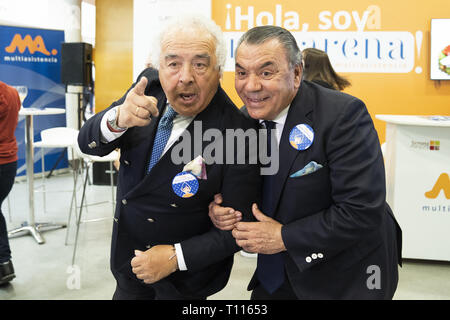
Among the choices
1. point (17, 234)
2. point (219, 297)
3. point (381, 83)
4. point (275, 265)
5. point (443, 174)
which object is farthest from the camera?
point (381, 83)

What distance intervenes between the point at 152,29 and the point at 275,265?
15.5 ft

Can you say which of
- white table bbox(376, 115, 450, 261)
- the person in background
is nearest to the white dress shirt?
the person in background

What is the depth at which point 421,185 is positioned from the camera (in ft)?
11.7

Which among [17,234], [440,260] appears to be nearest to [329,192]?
[440,260]

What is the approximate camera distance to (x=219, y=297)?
3109 mm

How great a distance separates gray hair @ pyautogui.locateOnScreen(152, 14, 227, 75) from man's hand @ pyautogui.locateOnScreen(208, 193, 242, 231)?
1.37 ft

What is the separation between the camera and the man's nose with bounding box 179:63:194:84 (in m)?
1.32

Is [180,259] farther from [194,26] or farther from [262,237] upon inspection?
[194,26]

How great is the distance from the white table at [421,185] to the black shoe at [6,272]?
297cm

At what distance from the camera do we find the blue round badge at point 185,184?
53.8 inches

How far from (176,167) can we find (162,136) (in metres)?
0.13

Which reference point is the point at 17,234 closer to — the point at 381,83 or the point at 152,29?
the point at 152,29

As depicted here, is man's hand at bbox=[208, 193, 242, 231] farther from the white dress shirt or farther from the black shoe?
the black shoe

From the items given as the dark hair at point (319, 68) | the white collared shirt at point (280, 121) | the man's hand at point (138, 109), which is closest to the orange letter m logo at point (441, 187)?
the dark hair at point (319, 68)
